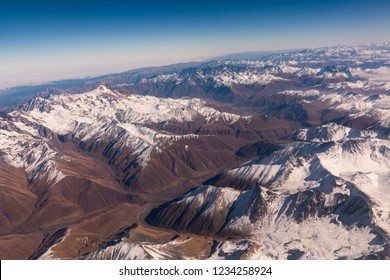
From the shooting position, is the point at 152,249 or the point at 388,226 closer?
the point at 152,249

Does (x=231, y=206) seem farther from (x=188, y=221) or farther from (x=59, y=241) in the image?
(x=59, y=241)

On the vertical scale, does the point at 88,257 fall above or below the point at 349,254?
above

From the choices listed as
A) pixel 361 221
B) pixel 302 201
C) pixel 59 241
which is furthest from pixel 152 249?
pixel 361 221

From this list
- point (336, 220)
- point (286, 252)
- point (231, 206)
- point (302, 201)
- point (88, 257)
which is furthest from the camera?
point (231, 206)
